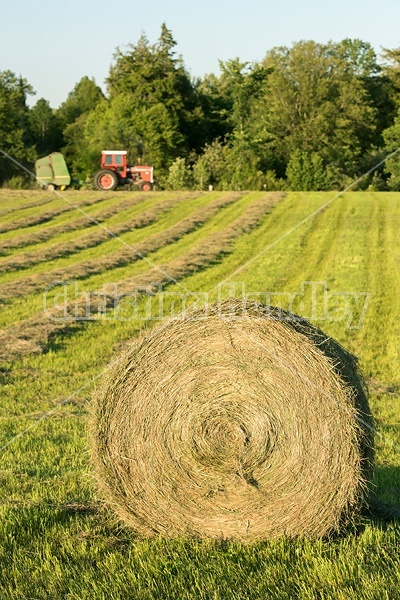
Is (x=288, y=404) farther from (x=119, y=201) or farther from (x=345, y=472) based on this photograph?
(x=119, y=201)

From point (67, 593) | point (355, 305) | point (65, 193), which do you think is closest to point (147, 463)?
point (67, 593)

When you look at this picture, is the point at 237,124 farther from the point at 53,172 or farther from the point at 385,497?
the point at 385,497

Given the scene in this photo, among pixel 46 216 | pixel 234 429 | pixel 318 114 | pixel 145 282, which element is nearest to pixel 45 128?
pixel 318 114

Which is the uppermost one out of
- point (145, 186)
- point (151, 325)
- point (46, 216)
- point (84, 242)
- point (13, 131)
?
point (13, 131)

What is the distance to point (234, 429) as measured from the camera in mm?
5820

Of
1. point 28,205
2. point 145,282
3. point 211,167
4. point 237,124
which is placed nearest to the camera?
point 145,282

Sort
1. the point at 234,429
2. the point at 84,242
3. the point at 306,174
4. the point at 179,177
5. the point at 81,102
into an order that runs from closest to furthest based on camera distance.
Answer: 1. the point at 234,429
2. the point at 84,242
3. the point at 179,177
4. the point at 306,174
5. the point at 81,102

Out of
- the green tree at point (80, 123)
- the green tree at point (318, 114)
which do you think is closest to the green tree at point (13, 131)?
the green tree at point (80, 123)

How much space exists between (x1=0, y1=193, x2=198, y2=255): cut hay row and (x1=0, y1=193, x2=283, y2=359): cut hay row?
3212mm

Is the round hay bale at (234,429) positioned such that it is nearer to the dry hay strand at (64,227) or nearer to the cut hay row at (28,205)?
the dry hay strand at (64,227)

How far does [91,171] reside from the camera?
188 feet

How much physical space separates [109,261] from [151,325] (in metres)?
6.83

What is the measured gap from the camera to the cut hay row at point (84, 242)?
2034cm

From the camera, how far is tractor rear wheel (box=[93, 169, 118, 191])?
38562mm
